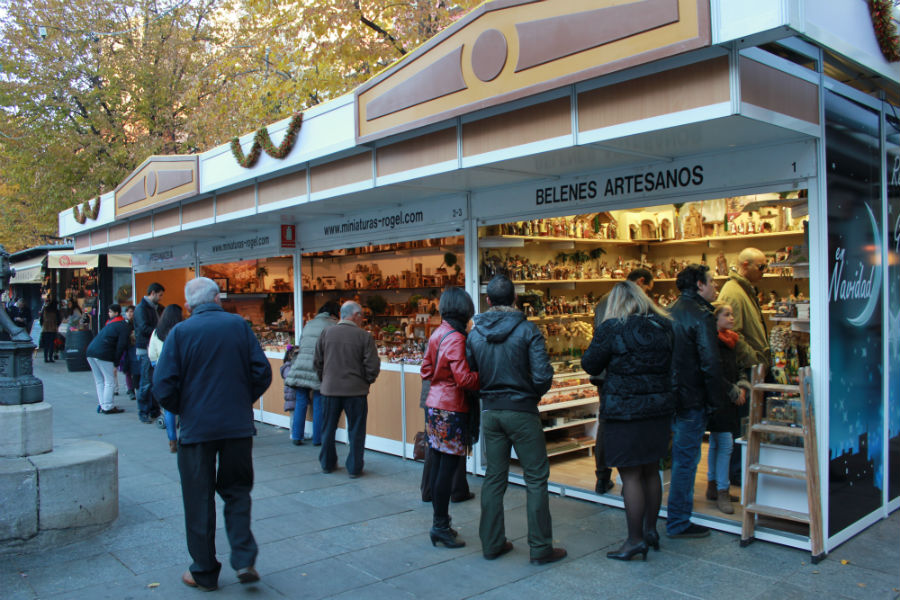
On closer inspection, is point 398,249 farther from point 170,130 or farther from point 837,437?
point 170,130

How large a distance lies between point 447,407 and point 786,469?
7.70 ft

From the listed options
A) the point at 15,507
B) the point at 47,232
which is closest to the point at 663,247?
the point at 15,507

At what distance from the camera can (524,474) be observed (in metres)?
4.53

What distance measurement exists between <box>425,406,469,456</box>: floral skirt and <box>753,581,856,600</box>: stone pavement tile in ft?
6.76

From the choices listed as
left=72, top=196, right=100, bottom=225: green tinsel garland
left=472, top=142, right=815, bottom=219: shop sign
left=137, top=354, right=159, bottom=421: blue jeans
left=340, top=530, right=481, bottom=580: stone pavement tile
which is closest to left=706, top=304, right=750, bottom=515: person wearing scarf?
left=472, top=142, right=815, bottom=219: shop sign

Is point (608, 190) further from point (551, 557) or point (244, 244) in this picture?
point (244, 244)

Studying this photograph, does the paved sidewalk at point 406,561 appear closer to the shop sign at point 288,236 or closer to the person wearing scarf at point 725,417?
the person wearing scarf at point 725,417

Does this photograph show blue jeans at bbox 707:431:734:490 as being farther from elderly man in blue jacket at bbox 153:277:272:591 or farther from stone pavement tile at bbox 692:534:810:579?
elderly man in blue jacket at bbox 153:277:272:591

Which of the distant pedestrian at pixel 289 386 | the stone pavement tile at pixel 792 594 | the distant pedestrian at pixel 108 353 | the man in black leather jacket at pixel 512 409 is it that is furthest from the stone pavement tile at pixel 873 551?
the distant pedestrian at pixel 108 353

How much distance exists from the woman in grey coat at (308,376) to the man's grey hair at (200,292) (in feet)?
10.5

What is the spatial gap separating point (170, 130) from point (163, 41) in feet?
8.02

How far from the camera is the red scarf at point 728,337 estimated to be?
18.0 feet

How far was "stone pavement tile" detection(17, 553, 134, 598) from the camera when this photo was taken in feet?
14.3

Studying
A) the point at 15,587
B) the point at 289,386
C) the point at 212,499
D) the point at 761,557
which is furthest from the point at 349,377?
the point at 761,557
